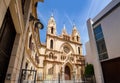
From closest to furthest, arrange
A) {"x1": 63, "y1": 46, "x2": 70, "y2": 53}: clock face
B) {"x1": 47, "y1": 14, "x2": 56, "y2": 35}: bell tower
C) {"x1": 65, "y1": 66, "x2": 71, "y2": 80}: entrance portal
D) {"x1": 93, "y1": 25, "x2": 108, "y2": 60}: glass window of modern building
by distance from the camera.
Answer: {"x1": 93, "y1": 25, "x2": 108, "y2": 60}: glass window of modern building, {"x1": 65, "y1": 66, "x2": 71, "y2": 80}: entrance portal, {"x1": 47, "y1": 14, "x2": 56, "y2": 35}: bell tower, {"x1": 63, "y1": 46, "x2": 70, "y2": 53}: clock face

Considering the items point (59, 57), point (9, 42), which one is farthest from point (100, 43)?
point (59, 57)

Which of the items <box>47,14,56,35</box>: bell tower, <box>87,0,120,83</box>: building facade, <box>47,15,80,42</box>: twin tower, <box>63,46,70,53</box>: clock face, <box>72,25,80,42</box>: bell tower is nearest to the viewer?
<box>87,0,120,83</box>: building facade

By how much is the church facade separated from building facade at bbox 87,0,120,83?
9021mm

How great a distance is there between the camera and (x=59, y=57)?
21406 mm

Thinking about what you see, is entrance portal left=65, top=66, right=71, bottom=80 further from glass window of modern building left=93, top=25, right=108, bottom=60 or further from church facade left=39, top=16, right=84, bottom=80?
glass window of modern building left=93, top=25, right=108, bottom=60

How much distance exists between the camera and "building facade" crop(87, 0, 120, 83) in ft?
25.4

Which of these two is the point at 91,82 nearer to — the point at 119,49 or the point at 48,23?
the point at 119,49

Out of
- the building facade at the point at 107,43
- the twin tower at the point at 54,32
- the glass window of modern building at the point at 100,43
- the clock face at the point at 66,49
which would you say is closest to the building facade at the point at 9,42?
the building facade at the point at 107,43

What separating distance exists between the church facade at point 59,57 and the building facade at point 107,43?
9.02 meters

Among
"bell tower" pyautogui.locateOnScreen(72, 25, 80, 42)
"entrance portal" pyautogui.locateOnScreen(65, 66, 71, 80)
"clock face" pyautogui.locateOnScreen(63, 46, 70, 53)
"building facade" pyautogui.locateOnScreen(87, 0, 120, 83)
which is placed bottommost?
"entrance portal" pyautogui.locateOnScreen(65, 66, 71, 80)

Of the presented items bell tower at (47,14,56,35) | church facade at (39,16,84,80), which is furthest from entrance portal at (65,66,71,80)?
bell tower at (47,14,56,35)

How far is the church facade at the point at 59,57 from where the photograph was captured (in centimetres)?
1894

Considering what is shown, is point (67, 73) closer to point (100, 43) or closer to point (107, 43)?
point (100, 43)

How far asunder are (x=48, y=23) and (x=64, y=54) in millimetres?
9890
